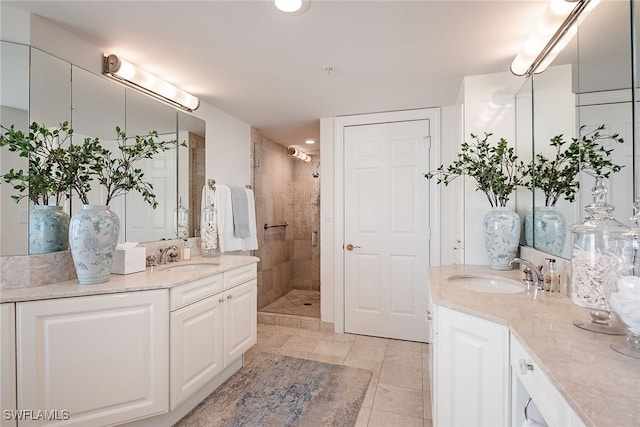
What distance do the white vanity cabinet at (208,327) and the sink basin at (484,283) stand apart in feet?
4.84

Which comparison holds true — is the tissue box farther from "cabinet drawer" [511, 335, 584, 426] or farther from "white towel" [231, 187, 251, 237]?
"cabinet drawer" [511, 335, 584, 426]

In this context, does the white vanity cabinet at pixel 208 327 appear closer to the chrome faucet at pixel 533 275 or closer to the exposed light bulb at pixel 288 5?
the exposed light bulb at pixel 288 5

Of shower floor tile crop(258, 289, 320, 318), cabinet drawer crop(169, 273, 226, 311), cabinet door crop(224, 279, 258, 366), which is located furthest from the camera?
shower floor tile crop(258, 289, 320, 318)

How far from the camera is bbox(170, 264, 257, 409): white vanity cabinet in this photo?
5.28ft

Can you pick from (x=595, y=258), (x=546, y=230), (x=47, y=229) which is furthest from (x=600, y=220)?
(x=47, y=229)

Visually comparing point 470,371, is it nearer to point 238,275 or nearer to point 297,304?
point 238,275

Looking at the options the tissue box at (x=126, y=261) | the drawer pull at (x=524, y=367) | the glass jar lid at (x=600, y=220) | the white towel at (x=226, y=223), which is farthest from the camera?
the white towel at (x=226, y=223)

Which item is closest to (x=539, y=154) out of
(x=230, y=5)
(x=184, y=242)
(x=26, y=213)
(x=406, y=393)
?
(x=406, y=393)

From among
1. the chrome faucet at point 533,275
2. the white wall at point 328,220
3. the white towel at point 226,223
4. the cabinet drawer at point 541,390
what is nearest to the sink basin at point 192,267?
the white towel at point 226,223

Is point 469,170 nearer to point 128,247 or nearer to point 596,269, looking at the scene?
point 596,269

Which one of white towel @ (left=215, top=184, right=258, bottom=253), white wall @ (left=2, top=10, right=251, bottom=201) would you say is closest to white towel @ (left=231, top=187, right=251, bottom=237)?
white towel @ (left=215, top=184, right=258, bottom=253)

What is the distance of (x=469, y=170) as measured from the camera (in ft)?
6.24

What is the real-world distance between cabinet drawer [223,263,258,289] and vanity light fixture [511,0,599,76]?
7.55 feet

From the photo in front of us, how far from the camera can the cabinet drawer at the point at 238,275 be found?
80.7 inches
